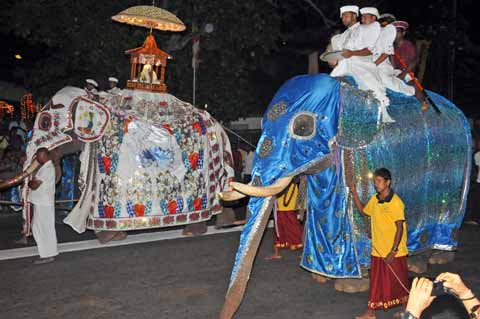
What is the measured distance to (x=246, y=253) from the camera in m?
4.82

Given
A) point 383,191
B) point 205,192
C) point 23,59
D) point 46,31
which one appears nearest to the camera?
point 383,191

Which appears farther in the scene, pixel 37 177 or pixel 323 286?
pixel 37 177

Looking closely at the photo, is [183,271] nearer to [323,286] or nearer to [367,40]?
[323,286]

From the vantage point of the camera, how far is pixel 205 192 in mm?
8898

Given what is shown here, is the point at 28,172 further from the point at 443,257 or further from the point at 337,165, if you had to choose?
the point at 443,257

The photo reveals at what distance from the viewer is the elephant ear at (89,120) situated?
25.1 ft

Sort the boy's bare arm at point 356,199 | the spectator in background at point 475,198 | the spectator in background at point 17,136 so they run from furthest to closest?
1. the spectator in background at point 17,136
2. the spectator in background at point 475,198
3. the boy's bare arm at point 356,199

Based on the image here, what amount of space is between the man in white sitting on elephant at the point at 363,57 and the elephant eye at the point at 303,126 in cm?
90

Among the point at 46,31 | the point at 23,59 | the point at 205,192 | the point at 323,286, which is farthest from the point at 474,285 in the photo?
the point at 23,59

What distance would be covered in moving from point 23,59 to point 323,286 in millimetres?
19970

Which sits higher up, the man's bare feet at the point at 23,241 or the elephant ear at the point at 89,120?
the elephant ear at the point at 89,120

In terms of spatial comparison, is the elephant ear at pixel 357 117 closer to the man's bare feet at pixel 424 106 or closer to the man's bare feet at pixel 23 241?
the man's bare feet at pixel 424 106

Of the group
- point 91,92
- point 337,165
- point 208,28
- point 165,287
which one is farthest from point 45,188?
point 208,28

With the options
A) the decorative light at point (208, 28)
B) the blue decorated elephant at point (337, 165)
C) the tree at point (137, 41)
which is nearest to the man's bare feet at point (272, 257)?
the blue decorated elephant at point (337, 165)
